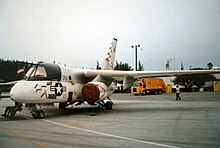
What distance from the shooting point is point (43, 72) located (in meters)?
12.3

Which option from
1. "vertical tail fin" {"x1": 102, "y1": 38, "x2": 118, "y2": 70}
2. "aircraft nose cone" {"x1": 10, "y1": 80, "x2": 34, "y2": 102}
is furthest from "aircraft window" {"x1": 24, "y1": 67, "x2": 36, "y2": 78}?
"vertical tail fin" {"x1": 102, "y1": 38, "x2": 118, "y2": 70}

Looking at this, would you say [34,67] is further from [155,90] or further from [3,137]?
[155,90]

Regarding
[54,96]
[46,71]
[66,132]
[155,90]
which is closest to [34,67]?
[46,71]

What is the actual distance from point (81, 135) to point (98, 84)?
7516 millimetres

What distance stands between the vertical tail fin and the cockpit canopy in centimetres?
706

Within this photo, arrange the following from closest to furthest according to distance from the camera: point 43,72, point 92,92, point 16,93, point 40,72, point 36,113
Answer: point 16,93, point 36,113, point 40,72, point 43,72, point 92,92

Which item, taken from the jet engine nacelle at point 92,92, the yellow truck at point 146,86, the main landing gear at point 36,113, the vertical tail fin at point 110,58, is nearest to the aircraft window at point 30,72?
the main landing gear at point 36,113

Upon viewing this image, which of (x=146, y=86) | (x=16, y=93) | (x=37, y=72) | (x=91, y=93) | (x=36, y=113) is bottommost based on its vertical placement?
(x=36, y=113)

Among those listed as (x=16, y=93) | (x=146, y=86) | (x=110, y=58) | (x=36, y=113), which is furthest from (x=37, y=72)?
(x=146, y=86)

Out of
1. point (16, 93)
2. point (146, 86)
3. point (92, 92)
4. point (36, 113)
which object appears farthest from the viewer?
point (146, 86)

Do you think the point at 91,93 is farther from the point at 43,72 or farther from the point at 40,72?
the point at 40,72

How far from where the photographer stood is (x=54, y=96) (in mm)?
12453

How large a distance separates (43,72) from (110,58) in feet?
29.4

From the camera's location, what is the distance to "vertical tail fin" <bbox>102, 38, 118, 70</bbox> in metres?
19.8
